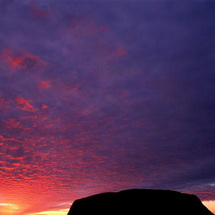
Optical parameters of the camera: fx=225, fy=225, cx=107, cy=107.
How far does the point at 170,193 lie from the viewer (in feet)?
58.0

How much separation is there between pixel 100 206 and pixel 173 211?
5384 millimetres

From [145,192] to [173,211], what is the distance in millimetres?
2359

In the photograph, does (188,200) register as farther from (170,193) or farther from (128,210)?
(128,210)

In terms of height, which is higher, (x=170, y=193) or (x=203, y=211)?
(x=170, y=193)

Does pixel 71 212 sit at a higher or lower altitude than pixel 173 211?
higher

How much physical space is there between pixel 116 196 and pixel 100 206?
1412 millimetres

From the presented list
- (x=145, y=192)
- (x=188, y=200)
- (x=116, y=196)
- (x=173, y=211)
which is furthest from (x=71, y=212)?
(x=188, y=200)

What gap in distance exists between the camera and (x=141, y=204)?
54.6 ft

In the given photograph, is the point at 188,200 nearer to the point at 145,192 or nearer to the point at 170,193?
the point at 170,193

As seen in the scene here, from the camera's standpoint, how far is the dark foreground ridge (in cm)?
1645

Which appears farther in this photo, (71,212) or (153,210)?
(71,212)

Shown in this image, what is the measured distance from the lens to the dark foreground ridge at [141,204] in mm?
16453

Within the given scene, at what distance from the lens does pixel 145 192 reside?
689 inches

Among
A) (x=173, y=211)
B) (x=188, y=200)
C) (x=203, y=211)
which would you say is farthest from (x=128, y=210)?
(x=203, y=211)
